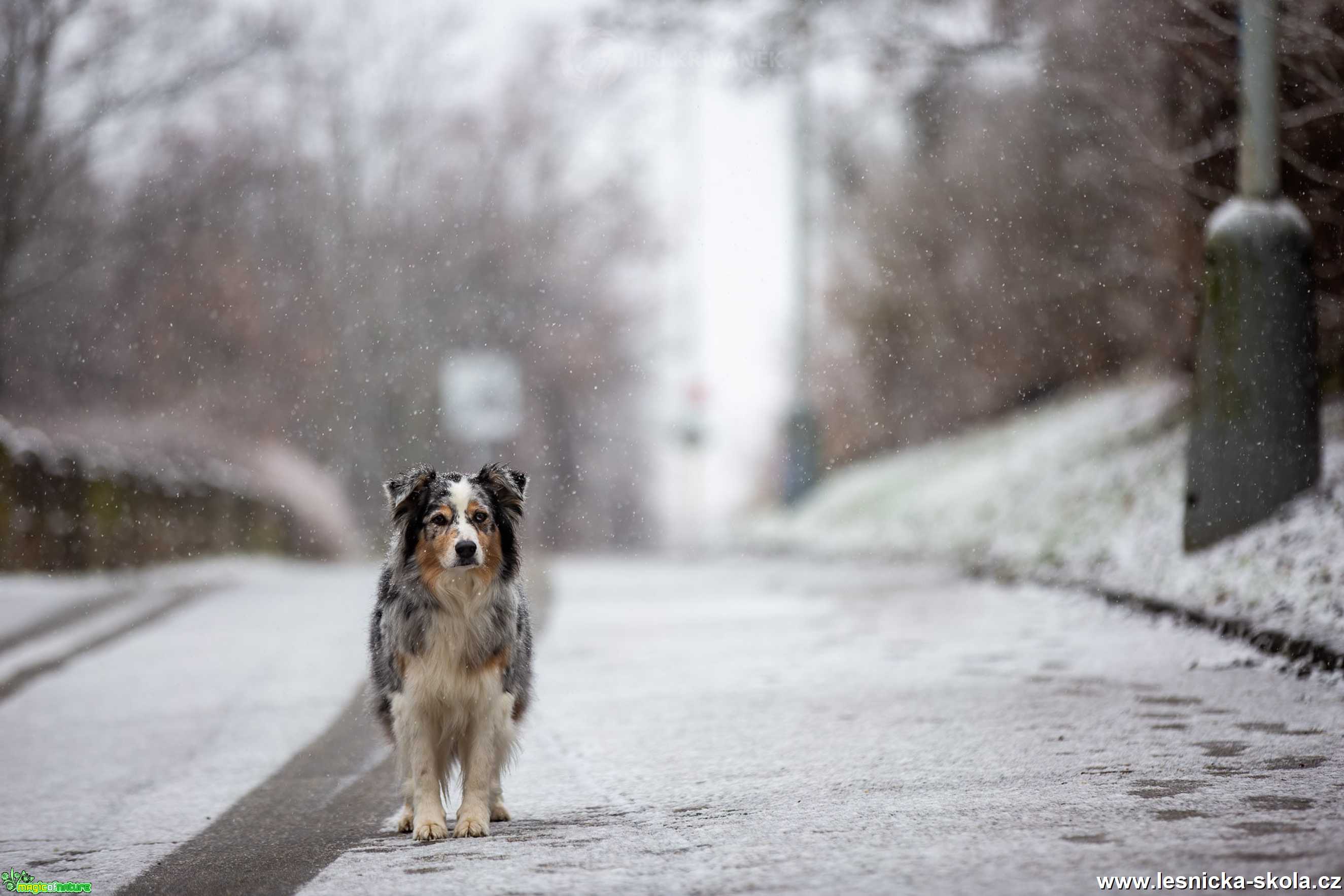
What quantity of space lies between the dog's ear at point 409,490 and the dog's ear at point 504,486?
7.7 inches

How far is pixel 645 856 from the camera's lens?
16.6 ft

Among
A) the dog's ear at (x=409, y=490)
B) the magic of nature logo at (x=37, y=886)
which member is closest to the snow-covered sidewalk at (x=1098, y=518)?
the dog's ear at (x=409, y=490)

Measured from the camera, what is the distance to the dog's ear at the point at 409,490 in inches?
247

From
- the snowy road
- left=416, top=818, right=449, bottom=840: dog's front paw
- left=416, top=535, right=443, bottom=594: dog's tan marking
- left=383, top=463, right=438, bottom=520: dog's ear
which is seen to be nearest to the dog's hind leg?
left=416, top=818, right=449, bottom=840: dog's front paw

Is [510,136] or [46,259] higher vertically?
[510,136]

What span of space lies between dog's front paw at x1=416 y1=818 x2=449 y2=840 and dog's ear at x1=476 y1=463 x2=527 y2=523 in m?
1.23

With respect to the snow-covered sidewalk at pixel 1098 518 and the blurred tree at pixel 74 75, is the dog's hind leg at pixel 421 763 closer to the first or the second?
the snow-covered sidewalk at pixel 1098 518

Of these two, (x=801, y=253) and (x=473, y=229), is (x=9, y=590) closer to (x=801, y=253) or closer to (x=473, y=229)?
(x=801, y=253)

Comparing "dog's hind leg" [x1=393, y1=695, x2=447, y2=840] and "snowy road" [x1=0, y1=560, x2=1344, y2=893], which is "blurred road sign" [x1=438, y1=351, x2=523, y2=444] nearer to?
"snowy road" [x1=0, y1=560, x2=1344, y2=893]

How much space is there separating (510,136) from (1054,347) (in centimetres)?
2055

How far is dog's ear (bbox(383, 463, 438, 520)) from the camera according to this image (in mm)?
6277

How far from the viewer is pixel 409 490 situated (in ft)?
20.6

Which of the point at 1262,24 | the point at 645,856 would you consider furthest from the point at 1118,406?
the point at 645,856

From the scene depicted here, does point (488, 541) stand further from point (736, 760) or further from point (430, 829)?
point (736, 760)
